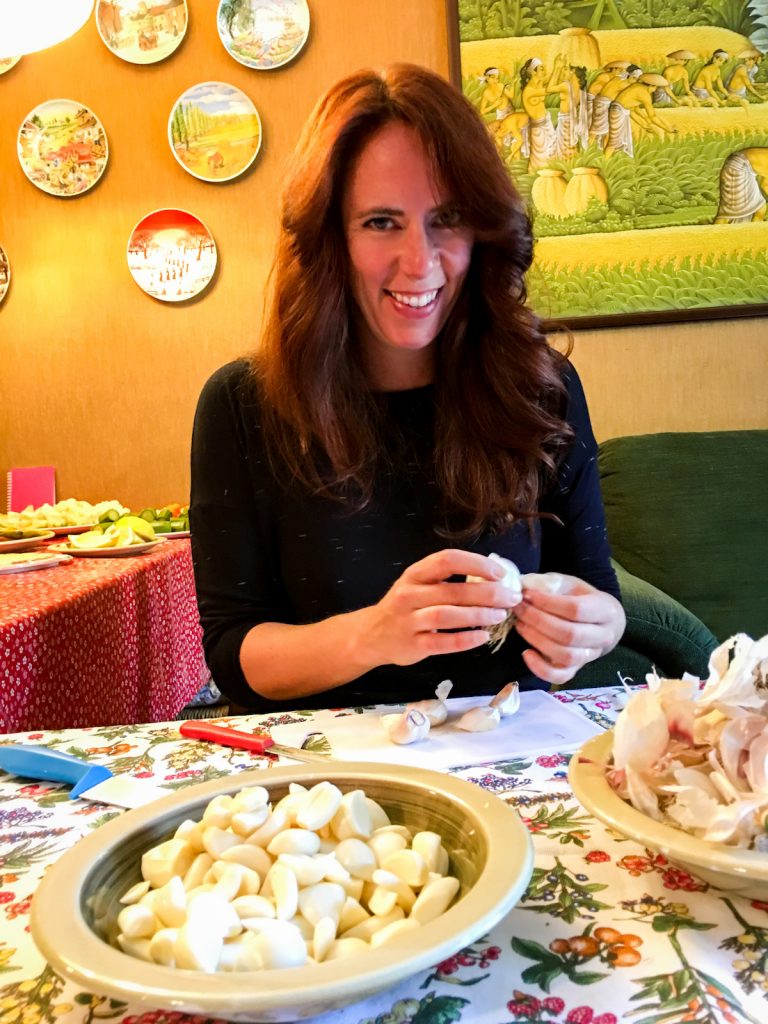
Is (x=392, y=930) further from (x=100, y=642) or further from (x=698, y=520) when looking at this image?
(x=698, y=520)

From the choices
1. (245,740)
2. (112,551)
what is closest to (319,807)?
(245,740)

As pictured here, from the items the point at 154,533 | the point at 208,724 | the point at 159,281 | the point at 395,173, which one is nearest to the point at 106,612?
the point at 154,533

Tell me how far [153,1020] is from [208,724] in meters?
0.45

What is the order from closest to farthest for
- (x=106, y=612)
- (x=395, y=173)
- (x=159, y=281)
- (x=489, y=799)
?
(x=489, y=799) < (x=395, y=173) < (x=106, y=612) < (x=159, y=281)

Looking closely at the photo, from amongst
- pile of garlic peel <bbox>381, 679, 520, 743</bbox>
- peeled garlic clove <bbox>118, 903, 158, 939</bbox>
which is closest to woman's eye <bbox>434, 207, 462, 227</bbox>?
pile of garlic peel <bbox>381, 679, 520, 743</bbox>

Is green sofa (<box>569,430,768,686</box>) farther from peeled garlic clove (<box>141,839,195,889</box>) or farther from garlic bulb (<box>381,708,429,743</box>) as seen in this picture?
peeled garlic clove (<box>141,839,195,889</box>)

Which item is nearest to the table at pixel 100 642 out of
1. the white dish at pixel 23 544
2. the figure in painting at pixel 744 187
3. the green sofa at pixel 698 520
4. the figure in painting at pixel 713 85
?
the white dish at pixel 23 544

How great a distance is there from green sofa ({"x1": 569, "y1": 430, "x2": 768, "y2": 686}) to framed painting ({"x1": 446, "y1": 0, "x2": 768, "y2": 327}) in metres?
0.49

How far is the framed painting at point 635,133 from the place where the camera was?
106 inches

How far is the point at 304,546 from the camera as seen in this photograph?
4.09 feet

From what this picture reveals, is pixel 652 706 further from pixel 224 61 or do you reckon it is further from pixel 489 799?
pixel 224 61

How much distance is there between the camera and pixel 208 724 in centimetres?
87

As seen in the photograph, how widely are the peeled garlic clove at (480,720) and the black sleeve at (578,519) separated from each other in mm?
503

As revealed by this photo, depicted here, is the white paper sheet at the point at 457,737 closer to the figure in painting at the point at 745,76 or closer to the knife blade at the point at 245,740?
the knife blade at the point at 245,740
